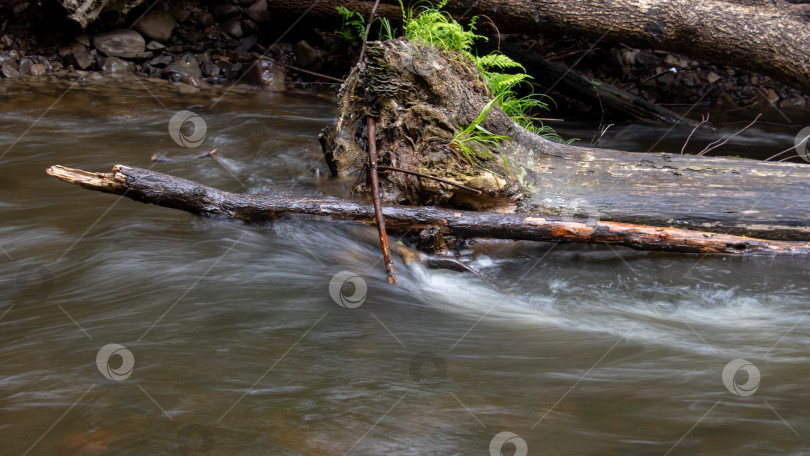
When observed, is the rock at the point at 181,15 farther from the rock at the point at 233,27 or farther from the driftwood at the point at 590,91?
the driftwood at the point at 590,91

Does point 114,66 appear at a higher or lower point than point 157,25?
lower

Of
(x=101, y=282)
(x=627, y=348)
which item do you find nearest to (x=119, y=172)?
(x=101, y=282)

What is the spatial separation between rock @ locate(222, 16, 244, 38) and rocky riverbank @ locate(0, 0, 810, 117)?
0.01m

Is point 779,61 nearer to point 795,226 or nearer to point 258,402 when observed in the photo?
point 795,226

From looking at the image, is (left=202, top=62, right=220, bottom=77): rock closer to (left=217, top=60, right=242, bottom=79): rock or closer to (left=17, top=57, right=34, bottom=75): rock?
(left=217, top=60, right=242, bottom=79): rock

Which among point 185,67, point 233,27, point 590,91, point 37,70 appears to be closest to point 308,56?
point 233,27

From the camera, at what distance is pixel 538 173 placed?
166 inches

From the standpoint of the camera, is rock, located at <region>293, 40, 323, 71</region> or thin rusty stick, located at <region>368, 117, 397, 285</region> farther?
rock, located at <region>293, 40, 323, 71</region>

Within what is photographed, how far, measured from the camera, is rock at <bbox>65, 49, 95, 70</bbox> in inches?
310

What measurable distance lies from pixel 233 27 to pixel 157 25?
107cm

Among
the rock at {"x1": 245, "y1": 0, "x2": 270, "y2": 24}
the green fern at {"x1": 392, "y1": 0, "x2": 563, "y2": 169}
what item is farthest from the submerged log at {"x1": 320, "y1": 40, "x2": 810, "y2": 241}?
the rock at {"x1": 245, "y1": 0, "x2": 270, "y2": 24}

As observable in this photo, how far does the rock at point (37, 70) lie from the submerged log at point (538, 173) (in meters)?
5.54

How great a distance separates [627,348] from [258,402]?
1.91m

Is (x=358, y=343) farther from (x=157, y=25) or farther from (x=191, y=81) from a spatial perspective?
(x=157, y=25)
